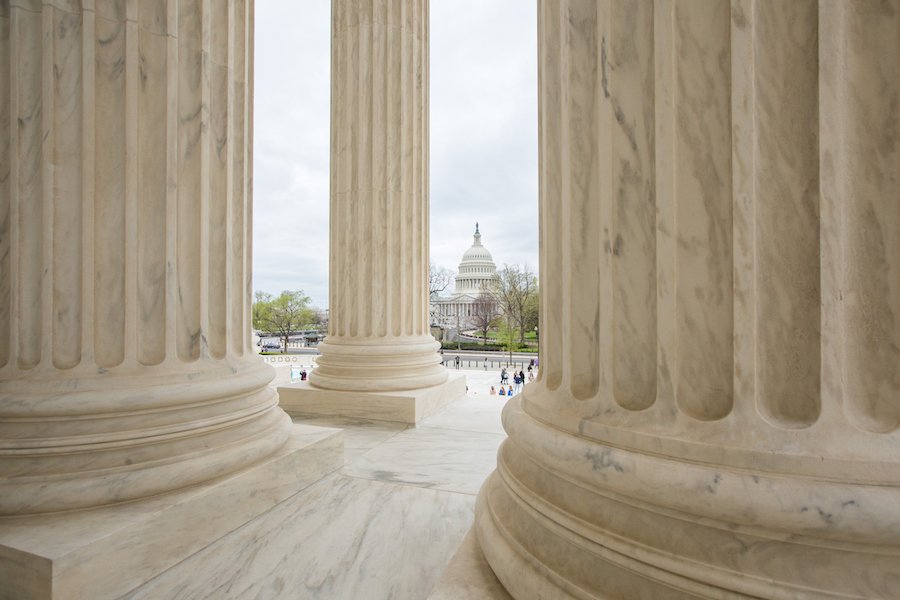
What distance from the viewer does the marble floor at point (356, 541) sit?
8719 mm

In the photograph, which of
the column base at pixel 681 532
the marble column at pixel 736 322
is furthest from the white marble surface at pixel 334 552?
the marble column at pixel 736 322

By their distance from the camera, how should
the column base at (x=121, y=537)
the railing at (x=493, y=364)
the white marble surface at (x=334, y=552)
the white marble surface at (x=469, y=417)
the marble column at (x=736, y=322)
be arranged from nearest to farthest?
the marble column at (x=736, y=322) < the column base at (x=121, y=537) < the white marble surface at (x=334, y=552) < the white marble surface at (x=469, y=417) < the railing at (x=493, y=364)

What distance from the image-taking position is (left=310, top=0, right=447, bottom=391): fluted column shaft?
80.6 feet

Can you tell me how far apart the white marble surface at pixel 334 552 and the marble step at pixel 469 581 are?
3.96 feet

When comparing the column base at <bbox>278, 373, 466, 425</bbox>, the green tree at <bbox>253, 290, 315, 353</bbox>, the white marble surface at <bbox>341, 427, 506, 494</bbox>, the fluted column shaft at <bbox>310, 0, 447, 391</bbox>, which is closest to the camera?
the white marble surface at <bbox>341, 427, 506, 494</bbox>

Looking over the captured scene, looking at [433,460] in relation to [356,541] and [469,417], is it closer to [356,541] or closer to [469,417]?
[356,541]

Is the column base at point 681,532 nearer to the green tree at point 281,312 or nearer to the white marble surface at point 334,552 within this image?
the white marble surface at point 334,552

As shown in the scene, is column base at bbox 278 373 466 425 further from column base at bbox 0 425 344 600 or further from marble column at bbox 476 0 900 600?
marble column at bbox 476 0 900 600

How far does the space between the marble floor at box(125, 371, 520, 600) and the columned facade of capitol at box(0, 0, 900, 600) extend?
0.57 metres

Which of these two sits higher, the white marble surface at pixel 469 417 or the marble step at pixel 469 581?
the marble step at pixel 469 581

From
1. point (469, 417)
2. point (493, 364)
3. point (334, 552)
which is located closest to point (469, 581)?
point (334, 552)

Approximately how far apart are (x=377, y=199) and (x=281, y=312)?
158 metres

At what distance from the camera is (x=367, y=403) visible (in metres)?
22.5

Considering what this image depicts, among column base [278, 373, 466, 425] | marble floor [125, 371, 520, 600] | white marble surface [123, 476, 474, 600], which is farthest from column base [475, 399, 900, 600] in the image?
column base [278, 373, 466, 425]
